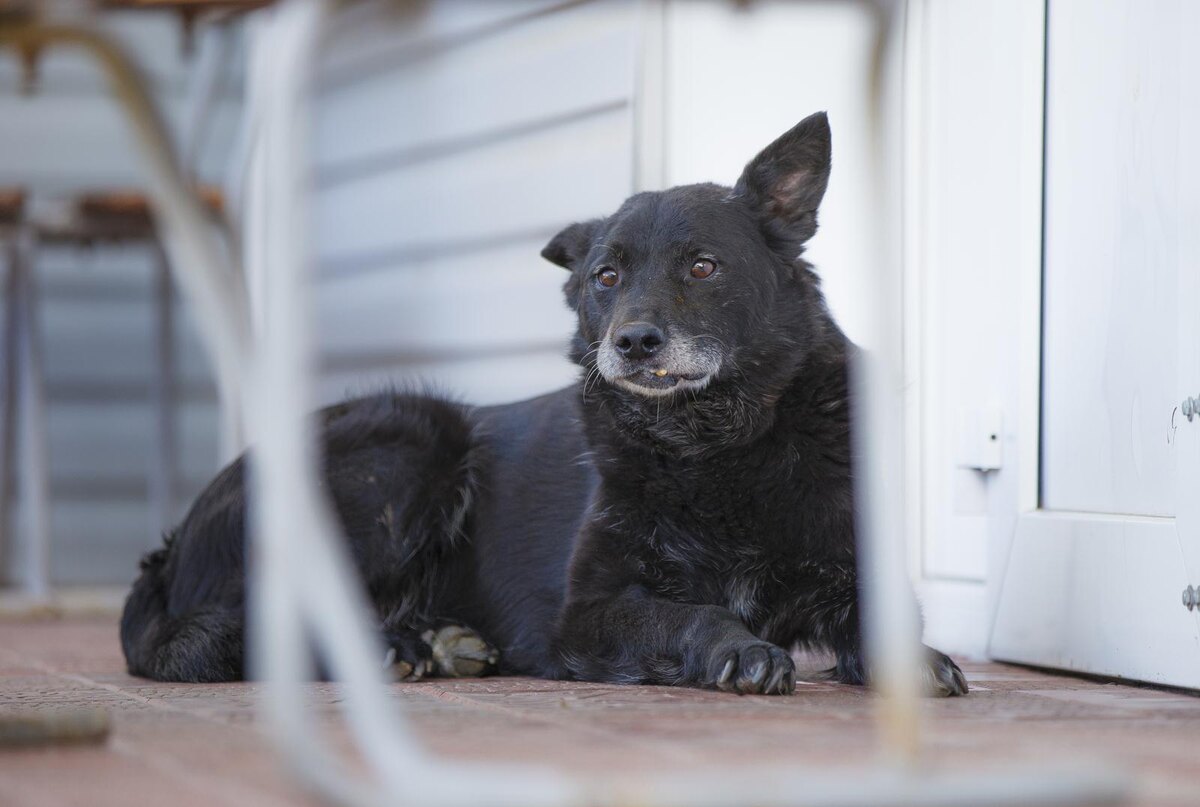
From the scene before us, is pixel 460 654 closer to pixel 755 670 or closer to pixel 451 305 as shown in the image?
pixel 755 670

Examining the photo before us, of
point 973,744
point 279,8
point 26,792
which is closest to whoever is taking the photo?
point 26,792

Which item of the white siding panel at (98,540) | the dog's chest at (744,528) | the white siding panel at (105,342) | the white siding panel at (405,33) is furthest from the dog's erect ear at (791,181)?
the white siding panel at (98,540)

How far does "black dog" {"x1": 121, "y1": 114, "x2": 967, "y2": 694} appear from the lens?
2.51m

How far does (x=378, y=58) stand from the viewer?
5.00 meters

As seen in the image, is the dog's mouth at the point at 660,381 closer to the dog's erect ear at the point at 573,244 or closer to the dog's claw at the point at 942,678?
the dog's erect ear at the point at 573,244

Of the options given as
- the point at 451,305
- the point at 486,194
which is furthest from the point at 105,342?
the point at 486,194

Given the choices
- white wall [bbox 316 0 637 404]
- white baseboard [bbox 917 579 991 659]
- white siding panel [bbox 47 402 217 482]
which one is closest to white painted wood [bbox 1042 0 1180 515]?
white baseboard [bbox 917 579 991 659]

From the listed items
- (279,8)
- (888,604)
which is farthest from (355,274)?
(888,604)

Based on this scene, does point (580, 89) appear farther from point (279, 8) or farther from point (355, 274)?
point (279, 8)

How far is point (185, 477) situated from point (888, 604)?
477 centimetres

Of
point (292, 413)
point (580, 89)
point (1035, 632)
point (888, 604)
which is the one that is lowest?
point (1035, 632)

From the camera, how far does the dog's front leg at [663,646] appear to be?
2217mm

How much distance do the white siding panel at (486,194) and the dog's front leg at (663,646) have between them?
161 centimetres

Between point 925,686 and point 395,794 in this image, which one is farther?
point 925,686
